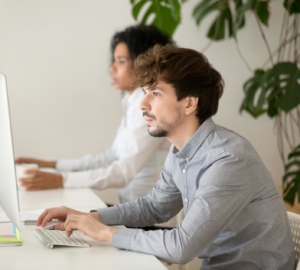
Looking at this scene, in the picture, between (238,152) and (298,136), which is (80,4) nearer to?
(298,136)

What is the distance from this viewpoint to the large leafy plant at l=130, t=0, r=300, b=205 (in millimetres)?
3104

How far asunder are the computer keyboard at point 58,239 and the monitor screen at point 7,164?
11cm

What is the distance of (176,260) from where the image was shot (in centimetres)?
143

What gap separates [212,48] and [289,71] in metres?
0.76

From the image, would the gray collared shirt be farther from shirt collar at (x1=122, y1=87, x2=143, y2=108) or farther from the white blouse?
shirt collar at (x1=122, y1=87, x2=143, y2=108)

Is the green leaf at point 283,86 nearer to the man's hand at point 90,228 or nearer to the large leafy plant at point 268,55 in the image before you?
the large leafy plant at point 268,55

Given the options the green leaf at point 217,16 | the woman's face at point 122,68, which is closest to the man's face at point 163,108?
the woman's face at point 122,68

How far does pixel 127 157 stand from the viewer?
2.68m

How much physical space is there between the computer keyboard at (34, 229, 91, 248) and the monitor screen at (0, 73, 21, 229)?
112mm

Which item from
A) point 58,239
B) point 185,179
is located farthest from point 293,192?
point 58,239

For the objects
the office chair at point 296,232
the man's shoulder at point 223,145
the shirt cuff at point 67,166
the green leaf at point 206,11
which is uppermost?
the green leaf at point 206,11

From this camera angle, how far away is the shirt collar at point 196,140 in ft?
5.41

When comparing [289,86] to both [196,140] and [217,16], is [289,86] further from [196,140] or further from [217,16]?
[196,140]

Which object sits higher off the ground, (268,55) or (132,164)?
(268,55)
